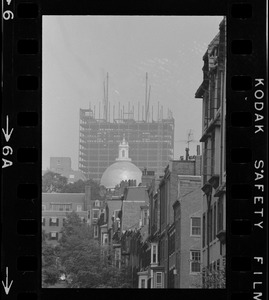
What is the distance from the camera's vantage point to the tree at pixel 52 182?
336 inches

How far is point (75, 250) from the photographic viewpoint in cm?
934

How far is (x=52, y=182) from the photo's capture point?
869cm

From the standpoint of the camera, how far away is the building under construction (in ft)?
28.9

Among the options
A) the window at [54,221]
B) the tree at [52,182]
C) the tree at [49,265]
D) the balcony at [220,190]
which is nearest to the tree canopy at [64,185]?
the tree at [52,182]

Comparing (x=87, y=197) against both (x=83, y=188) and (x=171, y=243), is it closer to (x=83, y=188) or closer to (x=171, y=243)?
(x=83, y=188)

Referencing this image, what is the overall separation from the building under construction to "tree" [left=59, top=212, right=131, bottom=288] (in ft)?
1.76

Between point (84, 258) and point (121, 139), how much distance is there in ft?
3.49

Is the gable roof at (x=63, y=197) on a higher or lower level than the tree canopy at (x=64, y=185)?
lower
